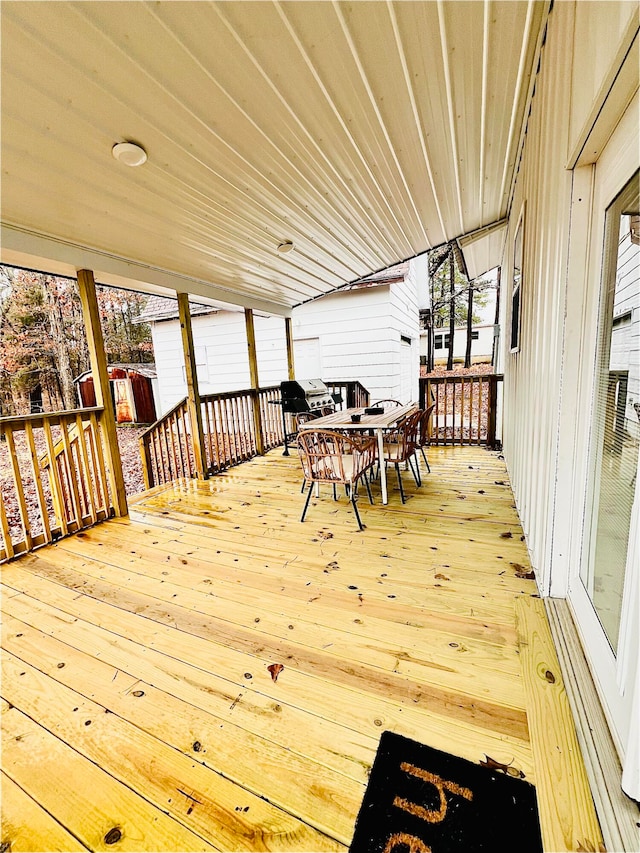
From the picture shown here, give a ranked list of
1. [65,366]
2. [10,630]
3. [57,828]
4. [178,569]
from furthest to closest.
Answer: [65,366] < [178,569] < [10,630] < [57,828]

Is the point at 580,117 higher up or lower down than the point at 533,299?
higher up

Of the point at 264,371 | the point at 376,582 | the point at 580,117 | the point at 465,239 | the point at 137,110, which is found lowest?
the point at 376,582

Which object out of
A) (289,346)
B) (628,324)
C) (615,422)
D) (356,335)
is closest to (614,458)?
(615,422)

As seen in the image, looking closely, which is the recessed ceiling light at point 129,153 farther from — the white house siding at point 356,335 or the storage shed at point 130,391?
the storage shed at point 130,391

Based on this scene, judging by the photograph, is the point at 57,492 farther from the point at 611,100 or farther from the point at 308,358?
the point at 308,358

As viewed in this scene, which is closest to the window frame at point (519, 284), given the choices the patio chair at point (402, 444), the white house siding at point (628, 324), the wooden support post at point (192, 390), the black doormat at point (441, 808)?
the patio chair at point (402, 444)

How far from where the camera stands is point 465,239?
5.39 metres

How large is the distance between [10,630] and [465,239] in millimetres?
6391

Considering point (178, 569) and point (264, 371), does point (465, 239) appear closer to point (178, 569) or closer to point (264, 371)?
point (264, 371)

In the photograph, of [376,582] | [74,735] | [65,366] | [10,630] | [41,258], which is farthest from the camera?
[65,366]

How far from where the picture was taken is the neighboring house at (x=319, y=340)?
7223mm

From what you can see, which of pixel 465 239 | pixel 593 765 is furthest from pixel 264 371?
pixel 593 765

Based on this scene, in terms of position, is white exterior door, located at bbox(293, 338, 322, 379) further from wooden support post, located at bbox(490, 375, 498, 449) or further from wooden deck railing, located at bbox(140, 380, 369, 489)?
wooden support post, located at bbox(490, 375, 498, 449)

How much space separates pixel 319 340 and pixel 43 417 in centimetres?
548
